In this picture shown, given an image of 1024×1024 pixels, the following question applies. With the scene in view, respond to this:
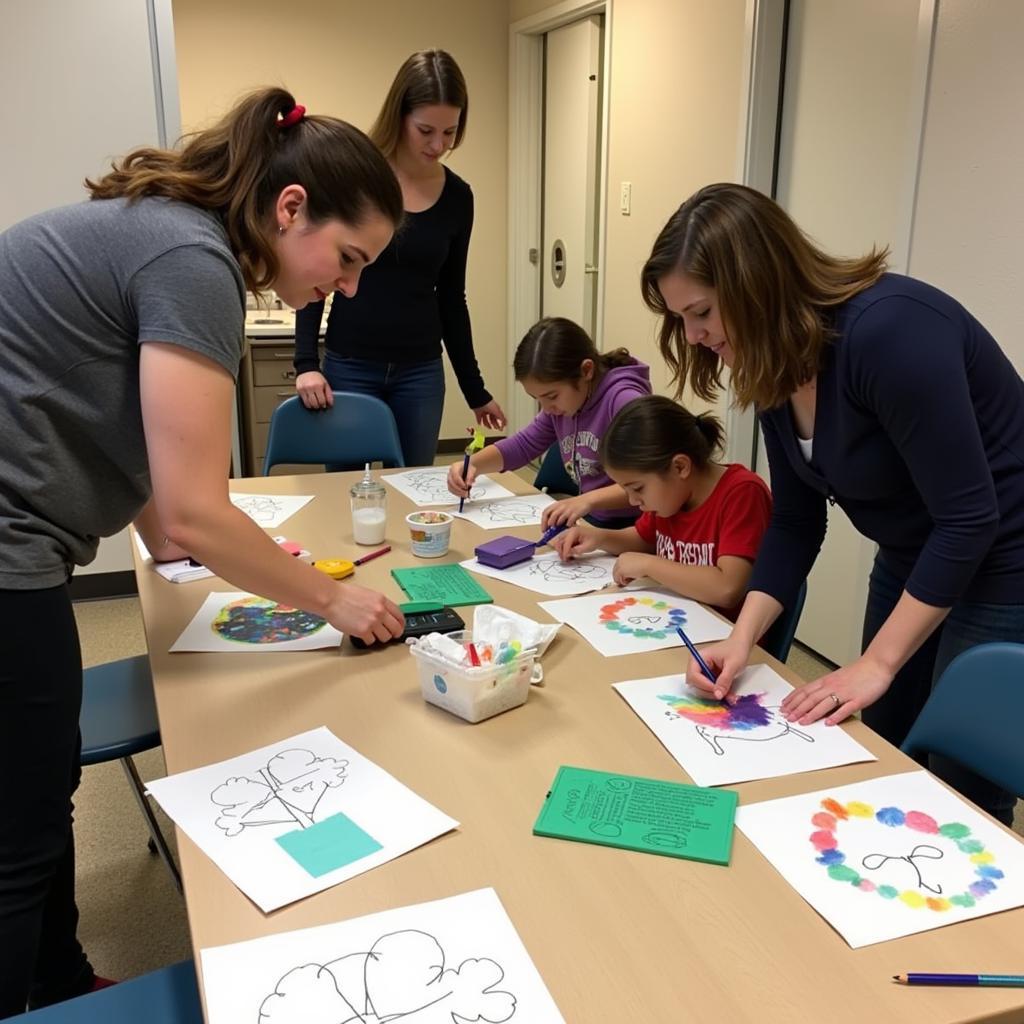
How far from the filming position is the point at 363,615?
1293 mm

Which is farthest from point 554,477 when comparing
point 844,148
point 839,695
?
point 839,695

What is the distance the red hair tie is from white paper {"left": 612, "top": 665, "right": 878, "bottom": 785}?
0.82 m

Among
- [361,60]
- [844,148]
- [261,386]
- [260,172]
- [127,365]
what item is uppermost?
[361,60]

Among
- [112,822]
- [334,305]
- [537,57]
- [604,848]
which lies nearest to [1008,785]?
[604,848]

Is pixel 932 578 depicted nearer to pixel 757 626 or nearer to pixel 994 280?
pixel 757 626

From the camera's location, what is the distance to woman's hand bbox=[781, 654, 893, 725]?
1155mm

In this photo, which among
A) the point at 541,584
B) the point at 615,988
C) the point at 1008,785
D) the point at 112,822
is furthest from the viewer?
the point at 112,822

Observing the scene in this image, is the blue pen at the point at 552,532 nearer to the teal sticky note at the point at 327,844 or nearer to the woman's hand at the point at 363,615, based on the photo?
the woman's hand at the point at 363,615

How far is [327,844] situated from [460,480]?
4.09ft

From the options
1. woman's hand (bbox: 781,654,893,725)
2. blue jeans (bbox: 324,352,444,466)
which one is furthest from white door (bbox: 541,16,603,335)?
woman's hand (bbox: 781,654,893,725)

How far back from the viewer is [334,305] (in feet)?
8.36

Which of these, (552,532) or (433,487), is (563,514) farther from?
A: (433,487)

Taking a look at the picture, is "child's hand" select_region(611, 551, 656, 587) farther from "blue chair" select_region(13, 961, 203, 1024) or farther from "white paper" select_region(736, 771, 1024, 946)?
"blue chair" select_region(13, 961, 203, 1024)

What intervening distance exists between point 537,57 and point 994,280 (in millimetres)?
3264
